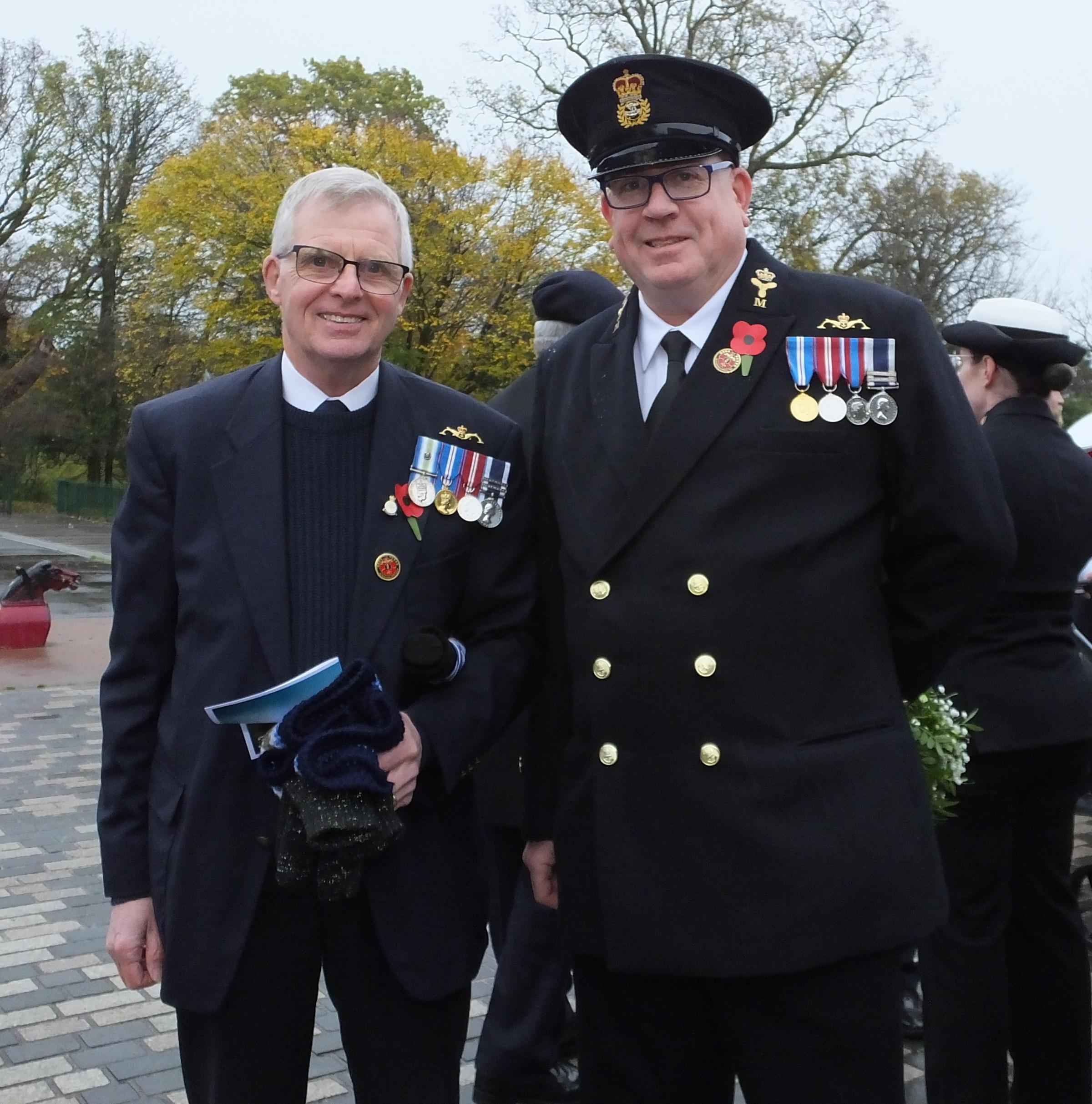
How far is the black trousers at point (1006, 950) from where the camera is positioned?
344 cm

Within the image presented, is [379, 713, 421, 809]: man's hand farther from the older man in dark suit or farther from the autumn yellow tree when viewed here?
the autumn yellow tree

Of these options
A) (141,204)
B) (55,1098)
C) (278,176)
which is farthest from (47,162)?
(55,1098)

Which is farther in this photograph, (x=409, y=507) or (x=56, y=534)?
(x=56, y=534)

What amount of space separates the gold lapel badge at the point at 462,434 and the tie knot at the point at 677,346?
373mm

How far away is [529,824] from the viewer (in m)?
2.63

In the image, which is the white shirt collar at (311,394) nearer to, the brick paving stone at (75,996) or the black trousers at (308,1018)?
the black trousers at (308,1018)

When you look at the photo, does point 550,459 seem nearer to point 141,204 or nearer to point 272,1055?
point 272,1055

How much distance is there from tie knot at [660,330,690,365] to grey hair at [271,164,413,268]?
0.48 metres

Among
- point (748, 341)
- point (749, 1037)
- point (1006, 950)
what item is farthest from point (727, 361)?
point (1006, 950)

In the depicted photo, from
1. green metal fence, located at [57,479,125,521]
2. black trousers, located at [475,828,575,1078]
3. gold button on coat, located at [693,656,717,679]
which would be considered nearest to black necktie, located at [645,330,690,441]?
gold button on coat, located at [693,656,717,679]

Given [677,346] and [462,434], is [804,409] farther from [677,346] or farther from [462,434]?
[462,434]

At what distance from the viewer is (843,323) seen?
2408 millimetres

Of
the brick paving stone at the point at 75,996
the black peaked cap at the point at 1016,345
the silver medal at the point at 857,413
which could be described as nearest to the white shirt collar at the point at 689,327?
the silver medal at the point at 857,413

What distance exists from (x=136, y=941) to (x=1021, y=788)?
210 centimetres
